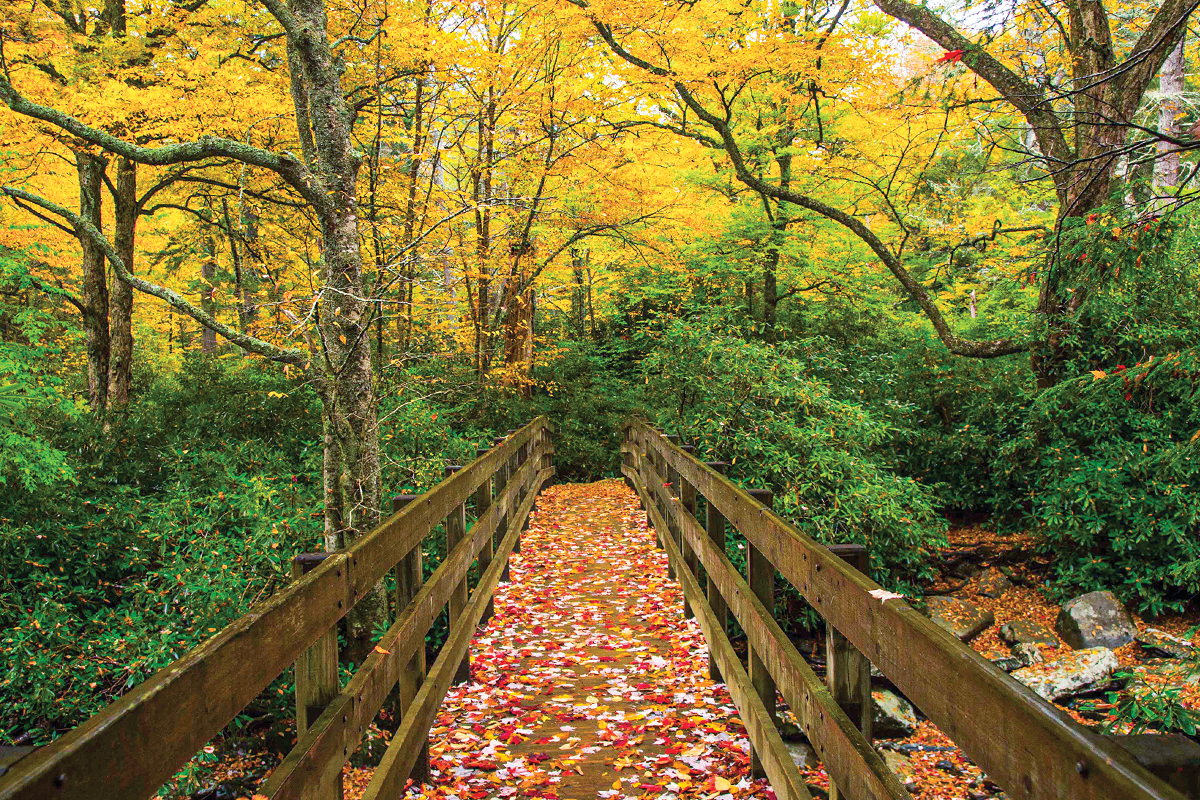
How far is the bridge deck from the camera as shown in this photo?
348 cm

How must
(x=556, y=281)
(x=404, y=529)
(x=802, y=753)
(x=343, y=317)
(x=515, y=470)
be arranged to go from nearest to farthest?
1. (x=404, y=529)
2. (x=802, y=753)
3. (x=343, y=317)
4. (x=515, y=470)
5. (x=556, y=281)

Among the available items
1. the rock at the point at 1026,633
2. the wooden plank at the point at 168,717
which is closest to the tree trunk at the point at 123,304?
the wooden plank at the point at 168,717

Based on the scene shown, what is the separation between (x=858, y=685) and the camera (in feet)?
7.47

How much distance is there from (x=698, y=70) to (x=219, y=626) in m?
9.16

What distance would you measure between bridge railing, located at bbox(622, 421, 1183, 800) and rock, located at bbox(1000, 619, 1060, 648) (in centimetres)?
485

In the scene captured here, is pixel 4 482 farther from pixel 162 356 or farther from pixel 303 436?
pixel 162 356

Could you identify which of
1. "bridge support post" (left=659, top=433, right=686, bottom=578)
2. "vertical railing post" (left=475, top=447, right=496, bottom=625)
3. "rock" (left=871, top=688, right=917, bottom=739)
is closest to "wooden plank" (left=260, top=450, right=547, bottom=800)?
"vertical railing post" (left=475, top=447, right=496, bottom=625)

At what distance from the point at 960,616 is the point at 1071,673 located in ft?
3.85

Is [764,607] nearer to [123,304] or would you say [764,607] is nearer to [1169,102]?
[123,304]

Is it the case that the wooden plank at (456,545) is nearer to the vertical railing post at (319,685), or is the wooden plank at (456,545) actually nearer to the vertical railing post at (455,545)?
the vertical railing post at (455,545)

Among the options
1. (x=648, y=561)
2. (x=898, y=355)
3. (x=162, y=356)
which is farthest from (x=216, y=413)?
(x=162, y=356)

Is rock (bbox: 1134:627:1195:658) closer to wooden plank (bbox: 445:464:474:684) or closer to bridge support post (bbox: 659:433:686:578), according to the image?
bridge support post (bbox: 659:433:686:578)

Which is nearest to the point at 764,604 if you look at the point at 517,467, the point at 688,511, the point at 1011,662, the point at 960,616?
the point at 688,511

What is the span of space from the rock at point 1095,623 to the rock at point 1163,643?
10 cm
